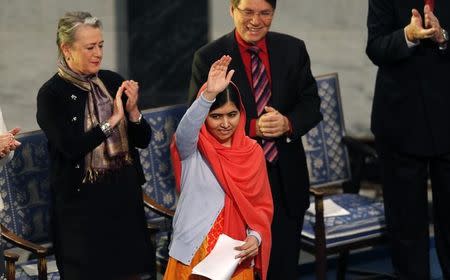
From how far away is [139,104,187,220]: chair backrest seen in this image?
7.31 m

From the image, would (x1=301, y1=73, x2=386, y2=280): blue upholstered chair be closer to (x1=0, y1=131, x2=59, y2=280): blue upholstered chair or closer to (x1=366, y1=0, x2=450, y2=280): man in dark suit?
(x1=366, y1=0, x2=450, y2=280): man in dark suit

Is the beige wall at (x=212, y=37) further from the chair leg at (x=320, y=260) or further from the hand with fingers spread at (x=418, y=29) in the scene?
the hand with fingers spread at (x=418, y=29)

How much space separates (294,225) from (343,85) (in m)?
2.35

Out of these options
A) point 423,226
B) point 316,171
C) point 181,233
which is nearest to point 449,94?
point 423,226

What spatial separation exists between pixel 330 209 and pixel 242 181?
1.74 metres

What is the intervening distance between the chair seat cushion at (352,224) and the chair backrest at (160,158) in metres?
0.80

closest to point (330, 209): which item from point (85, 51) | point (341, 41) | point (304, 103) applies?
point (304, 103)

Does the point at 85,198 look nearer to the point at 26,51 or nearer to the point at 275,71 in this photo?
the point at 275,71

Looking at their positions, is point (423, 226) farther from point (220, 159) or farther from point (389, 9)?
point (220, 159)

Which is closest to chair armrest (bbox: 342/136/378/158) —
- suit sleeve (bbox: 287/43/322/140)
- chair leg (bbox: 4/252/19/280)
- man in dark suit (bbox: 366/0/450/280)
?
man in dark suit (bbox: 366/0/450/280)

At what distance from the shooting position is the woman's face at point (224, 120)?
6.04 metres

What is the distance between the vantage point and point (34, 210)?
22.5 feet

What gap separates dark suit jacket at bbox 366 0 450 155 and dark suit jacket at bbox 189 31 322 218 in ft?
1.58

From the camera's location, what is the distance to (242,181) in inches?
239
